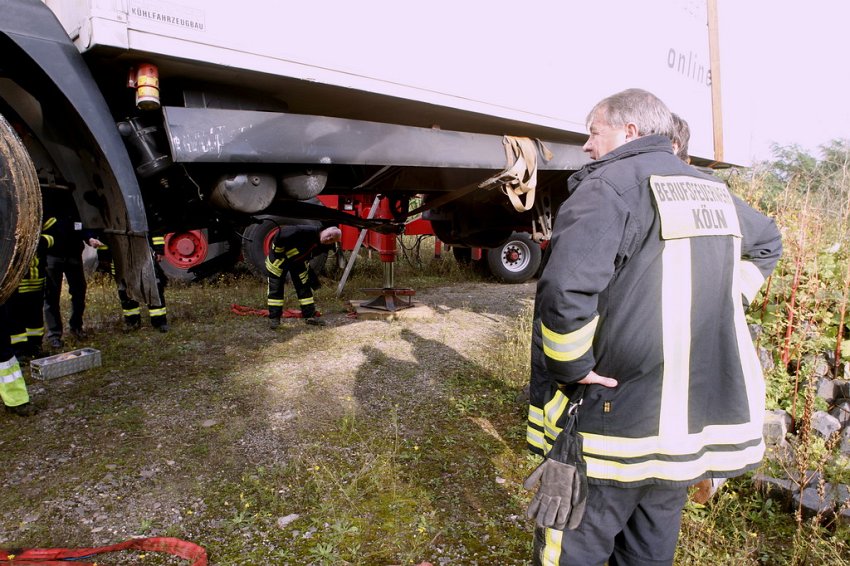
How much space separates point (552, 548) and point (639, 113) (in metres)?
1.27

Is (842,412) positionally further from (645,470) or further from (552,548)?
(552,548)

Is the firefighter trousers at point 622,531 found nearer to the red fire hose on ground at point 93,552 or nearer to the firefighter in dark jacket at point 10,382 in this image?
the red fire hose on ground at point 93,552

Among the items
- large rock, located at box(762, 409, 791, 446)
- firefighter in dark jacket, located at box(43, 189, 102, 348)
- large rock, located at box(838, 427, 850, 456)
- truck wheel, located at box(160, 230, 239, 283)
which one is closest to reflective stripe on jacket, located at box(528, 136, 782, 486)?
large rock, located at box(762, 409, 791, 446)

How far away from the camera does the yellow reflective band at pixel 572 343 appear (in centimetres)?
141

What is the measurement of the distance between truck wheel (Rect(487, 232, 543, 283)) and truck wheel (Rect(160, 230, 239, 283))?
4.20m

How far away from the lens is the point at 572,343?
1405 mm

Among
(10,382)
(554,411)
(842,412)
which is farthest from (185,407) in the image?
(842,412)

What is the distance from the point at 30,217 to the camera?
1689mm

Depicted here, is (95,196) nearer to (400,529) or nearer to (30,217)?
(30,217)

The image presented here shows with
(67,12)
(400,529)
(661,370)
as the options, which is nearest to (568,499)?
(661,370)

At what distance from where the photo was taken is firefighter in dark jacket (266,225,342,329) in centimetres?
584

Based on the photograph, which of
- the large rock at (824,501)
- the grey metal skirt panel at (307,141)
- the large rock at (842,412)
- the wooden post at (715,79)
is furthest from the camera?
the wooden post at (715,79)

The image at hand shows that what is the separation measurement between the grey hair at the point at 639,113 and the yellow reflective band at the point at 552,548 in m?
1.17

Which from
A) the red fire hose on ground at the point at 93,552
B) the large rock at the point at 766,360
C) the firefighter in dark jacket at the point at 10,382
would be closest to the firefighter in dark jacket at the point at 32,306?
the firefighter in dark jacket at the point at 10,382
